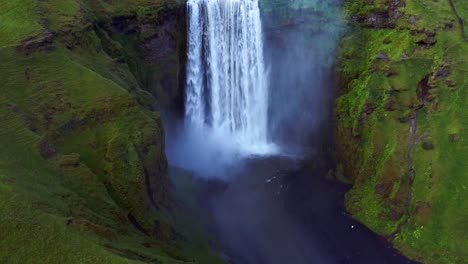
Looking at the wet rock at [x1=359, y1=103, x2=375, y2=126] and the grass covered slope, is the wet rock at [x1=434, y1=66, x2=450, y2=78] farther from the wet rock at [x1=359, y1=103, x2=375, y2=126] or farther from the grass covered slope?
the wet rock at [x1=359, y1=103, x2=375, y2=126]

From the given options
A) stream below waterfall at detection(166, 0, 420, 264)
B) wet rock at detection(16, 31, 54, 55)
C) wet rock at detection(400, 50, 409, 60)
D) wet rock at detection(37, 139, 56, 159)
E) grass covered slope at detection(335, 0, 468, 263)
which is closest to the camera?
wet rock at detection(37, 139, 56, 159)

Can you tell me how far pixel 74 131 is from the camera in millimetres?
29547

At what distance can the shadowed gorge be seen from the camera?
87.5ft

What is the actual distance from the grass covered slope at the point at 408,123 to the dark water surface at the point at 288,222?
77.8 inches

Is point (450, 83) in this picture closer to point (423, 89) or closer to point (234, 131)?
point (423, 89)

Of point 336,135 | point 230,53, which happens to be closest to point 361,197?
point 336,135

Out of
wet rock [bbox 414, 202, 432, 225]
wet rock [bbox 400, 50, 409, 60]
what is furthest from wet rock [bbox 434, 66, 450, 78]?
wet rock [bbox 414, 202, 432, 225]

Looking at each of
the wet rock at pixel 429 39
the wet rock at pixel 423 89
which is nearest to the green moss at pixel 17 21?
the wet rock at pixel 423 89

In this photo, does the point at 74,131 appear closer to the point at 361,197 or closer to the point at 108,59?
the point at 108,59

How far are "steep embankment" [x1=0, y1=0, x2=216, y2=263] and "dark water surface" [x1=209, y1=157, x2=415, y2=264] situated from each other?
4.08 meters

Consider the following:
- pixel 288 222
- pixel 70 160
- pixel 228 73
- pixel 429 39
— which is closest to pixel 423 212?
pixel 288 222

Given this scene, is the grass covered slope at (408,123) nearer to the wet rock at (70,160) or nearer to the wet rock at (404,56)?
the wet rock at (404,56)

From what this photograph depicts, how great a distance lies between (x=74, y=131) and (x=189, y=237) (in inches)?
410

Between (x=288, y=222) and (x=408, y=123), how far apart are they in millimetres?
13863
